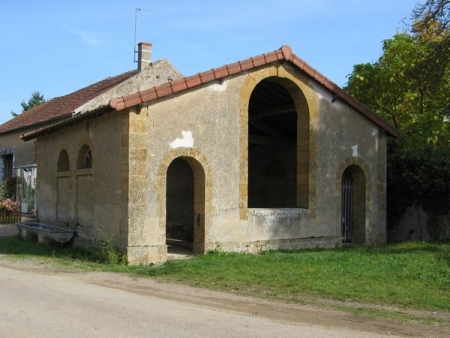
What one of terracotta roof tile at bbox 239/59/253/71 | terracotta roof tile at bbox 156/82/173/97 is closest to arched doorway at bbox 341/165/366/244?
terracotta roof tile at bbox 239/59/253/71

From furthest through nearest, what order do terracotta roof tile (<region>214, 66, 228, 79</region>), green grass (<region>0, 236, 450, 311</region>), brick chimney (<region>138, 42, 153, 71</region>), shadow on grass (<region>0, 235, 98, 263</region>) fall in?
brick chimney (<region>138, 42, 153, 71</region>) → shadow on grass (<region>0, 235, 98, 263</region>) → terracotta roof tile (<region>214, 66, 228, 79</region>) → green grass (<region>0, 236, 450, 311</region>)

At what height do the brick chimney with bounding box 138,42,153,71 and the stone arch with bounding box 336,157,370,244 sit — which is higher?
the brick chimney with bounding box 138,42,153,71

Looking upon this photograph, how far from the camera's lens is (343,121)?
1509 centimetres

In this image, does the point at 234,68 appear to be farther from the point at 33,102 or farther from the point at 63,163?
the point at 33,102

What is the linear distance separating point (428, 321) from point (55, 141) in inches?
485

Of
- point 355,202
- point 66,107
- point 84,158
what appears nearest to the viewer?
point 84,158

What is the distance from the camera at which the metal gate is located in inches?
622

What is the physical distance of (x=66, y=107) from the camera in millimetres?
22531

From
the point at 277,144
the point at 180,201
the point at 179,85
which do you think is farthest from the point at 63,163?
the point at 277,144

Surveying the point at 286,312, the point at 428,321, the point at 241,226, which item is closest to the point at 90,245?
the point at 241,226

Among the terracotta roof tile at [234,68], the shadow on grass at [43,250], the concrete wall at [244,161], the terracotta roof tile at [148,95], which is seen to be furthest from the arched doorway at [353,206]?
the shadow on grass at [43,250]

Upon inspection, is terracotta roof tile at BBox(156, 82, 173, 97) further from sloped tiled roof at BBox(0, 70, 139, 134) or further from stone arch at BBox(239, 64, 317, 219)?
sloped tiled roof at BBox(0, 70, 139, 134)

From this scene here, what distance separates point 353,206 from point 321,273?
20.0 feet

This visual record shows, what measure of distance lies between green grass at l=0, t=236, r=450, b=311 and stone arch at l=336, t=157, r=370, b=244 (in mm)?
2225
